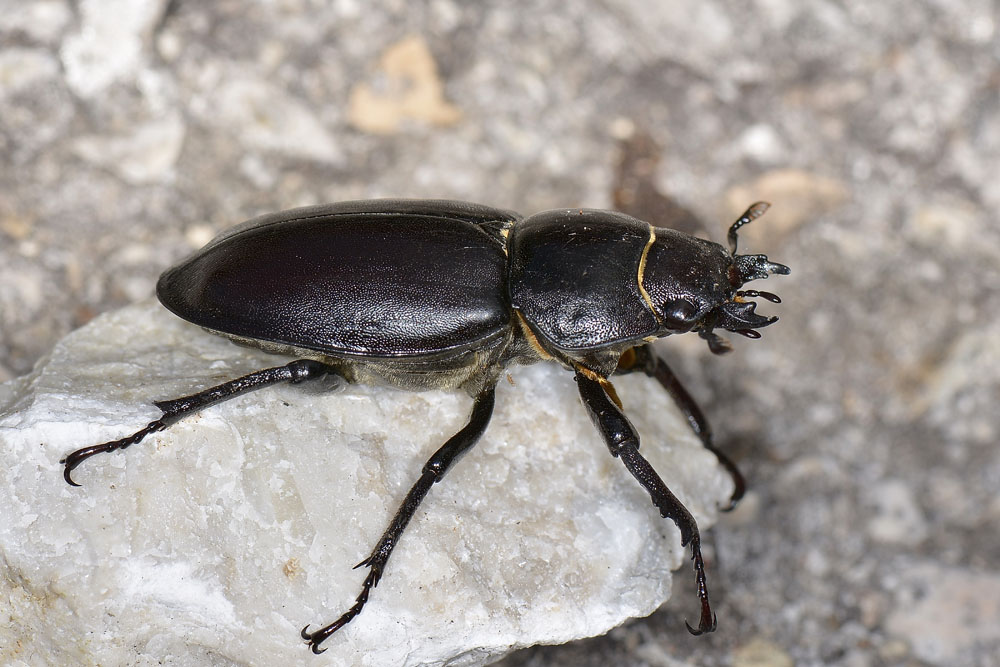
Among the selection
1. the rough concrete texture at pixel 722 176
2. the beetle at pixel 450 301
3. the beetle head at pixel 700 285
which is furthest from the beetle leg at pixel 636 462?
the rough concrete texture at pixel 722 176

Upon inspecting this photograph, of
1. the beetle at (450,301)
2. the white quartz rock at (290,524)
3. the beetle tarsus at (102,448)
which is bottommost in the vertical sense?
the white quartz rock at (290,524)

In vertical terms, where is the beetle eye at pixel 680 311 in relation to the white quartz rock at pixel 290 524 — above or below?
above

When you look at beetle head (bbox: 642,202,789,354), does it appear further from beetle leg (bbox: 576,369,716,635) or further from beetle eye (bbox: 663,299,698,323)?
beetle leg (bbox: 576,369,716,635)

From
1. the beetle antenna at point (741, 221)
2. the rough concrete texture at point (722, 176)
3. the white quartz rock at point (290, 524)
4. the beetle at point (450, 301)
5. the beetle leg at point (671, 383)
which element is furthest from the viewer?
the rough concrete texture at point (722, 176)

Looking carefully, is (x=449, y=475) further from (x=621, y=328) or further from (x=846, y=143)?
→ (x=846, y=143)

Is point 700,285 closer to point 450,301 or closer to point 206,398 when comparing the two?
point 450,301

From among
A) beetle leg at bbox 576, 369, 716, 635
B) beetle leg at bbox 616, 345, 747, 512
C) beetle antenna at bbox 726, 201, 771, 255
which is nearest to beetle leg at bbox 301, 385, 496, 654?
beetle leg at bbox 576, 369, 716, 635

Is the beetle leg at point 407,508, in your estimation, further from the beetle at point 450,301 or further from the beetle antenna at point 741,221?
the beetle antenna at point 741,221
